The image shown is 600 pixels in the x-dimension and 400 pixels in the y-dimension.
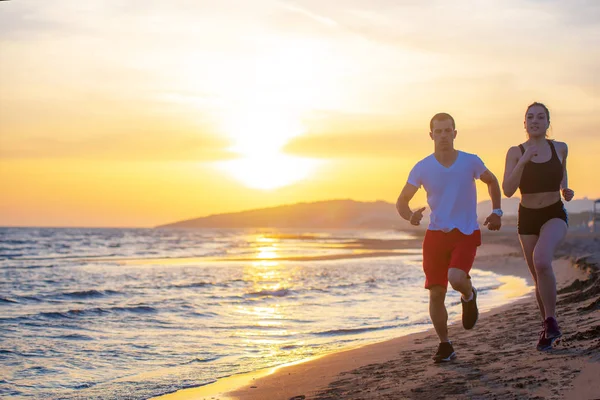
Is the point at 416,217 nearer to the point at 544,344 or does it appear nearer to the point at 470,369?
the point at 470,369

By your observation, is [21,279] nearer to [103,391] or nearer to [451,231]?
[103,391]

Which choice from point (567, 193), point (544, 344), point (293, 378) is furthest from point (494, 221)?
point (293, 378)

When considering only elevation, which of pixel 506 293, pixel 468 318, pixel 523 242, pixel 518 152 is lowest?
pixel 506 293

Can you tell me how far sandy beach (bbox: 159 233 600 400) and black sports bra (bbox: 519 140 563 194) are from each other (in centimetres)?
118

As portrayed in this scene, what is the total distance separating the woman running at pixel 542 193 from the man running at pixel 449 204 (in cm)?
34

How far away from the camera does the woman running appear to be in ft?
17.4

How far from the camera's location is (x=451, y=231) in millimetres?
5160

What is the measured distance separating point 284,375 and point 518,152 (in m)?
3.08

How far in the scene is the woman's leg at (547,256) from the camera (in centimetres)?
528

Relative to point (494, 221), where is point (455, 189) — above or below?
above

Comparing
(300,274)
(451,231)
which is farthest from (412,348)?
(300,274)

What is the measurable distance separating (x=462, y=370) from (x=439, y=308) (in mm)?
534

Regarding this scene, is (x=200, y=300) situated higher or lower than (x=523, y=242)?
lower

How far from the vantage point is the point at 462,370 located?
5094 mm
